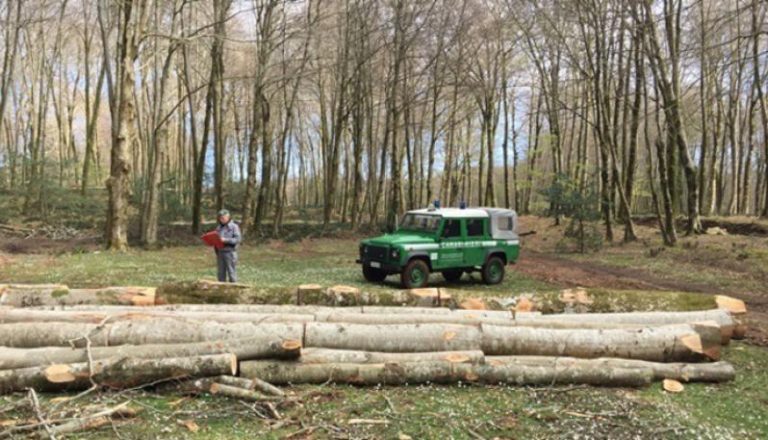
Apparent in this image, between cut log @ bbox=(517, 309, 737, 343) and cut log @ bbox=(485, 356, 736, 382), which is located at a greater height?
cut log @ bbox=(517, 309, 737, 343)

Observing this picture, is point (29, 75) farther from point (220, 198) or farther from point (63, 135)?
point (220, 198)

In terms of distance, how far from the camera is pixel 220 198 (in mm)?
29516

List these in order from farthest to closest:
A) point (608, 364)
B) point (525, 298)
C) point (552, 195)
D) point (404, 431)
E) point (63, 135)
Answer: point (63, 135), point (552, 195), point (525, 298), point (608, 364), point (404, 431)

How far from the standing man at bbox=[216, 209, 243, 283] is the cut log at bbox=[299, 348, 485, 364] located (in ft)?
18.7

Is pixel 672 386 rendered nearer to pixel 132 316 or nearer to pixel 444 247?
pixel 132 316

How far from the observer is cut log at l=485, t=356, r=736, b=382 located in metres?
7.00

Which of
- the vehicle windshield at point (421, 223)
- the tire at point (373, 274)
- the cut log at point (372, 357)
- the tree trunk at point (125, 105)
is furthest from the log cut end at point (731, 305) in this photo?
the tree trunk at point (125, 105)

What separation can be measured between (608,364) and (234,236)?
811 centimetres

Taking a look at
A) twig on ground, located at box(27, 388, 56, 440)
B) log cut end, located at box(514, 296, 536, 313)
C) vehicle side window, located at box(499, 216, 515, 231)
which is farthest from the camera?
vehicle side window, located at box(499, 216, 515, 231)

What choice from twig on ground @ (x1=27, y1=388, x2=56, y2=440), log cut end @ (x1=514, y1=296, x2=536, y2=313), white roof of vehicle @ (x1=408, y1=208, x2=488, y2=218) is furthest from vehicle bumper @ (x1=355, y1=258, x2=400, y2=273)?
twig on ground @ (x1=27, y1=388, x2=56, y2=440)

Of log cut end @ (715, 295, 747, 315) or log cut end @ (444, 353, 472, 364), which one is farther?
log cut end @ (715, 295, 747, 315)

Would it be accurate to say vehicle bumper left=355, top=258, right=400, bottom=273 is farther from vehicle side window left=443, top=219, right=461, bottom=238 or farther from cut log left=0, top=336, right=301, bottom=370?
cut log left=0, top=336, right=301, bottom=370

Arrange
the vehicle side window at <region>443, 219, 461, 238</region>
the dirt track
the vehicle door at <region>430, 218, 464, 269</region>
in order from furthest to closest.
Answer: the vehicle side window at <region>443, 219, 461, 238</region> → the vehicle door at <region>430, 218, 464, 269</region> → the dirt track

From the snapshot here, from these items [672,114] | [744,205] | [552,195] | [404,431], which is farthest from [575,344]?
[744,205]
